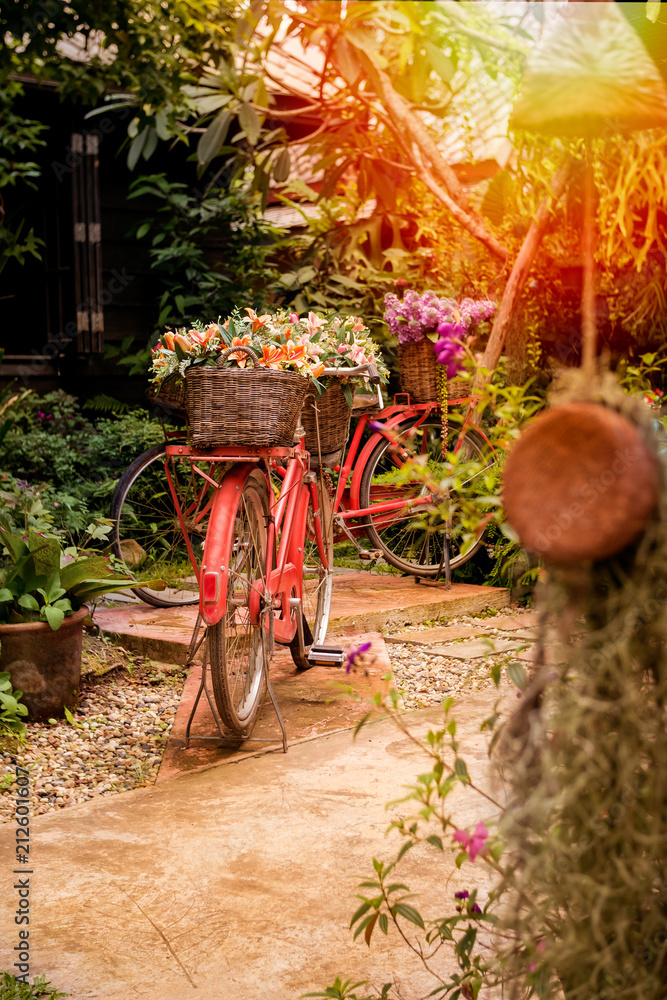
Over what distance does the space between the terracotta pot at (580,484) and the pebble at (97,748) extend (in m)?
2.10

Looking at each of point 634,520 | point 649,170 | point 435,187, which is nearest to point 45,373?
point 435,187

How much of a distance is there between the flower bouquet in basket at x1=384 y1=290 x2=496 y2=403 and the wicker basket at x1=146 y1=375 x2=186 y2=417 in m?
2.33

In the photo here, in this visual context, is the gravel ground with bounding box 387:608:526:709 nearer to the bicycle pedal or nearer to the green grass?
the bicycle pedal

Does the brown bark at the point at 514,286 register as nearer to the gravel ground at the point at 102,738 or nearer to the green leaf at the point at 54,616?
the gravel ground at the point at 102,738

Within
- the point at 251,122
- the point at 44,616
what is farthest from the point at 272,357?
the point at 251,122

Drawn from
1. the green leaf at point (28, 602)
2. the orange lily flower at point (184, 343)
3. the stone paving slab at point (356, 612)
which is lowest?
the stone paving slab at point (356, 612)

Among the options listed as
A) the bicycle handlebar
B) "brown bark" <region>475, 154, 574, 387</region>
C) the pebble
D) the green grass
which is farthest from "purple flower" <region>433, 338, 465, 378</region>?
"brown bark" <region>475, 154, 574, 387</region>

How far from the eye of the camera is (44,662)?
3229 millimetres

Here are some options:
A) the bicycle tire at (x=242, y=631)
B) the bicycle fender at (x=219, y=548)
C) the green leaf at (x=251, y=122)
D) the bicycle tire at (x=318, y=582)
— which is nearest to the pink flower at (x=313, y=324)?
the bicycle tire at (x=318, y=582)

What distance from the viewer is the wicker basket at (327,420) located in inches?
141

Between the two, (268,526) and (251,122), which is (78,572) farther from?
(251,122)

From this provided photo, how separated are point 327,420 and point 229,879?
6.48 feet

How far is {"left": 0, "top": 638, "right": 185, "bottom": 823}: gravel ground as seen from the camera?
2.73m

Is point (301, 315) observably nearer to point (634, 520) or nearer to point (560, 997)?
point (560, 997)
